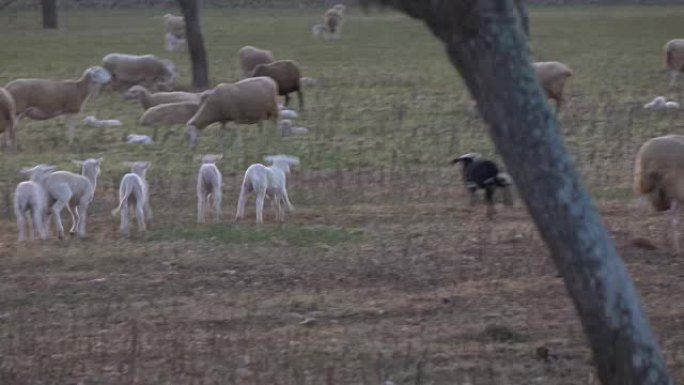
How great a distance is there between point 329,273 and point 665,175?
2.90 m

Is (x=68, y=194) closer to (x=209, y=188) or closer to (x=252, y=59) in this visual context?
(x=209, y=188)

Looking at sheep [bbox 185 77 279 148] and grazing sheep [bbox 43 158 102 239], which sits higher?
grazing sheep [bbox 43 158 102 239]

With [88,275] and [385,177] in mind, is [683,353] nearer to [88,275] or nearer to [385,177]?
[88,275]

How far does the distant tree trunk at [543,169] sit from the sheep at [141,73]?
24707 mm

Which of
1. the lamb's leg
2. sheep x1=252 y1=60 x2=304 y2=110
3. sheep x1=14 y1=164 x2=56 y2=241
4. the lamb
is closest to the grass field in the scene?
the lamb's leg

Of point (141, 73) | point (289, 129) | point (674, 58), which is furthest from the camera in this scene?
point (141, 73)

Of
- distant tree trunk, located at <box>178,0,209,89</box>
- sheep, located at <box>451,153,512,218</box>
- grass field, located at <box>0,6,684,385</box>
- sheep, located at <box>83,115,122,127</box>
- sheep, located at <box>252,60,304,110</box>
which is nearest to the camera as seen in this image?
grass field, located at <box>0,6,684,385</box>

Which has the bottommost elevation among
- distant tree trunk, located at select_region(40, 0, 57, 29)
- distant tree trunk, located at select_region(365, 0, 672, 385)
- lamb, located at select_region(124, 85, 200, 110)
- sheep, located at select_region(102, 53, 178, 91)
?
distant tree trunk, located at select_region(40, 0, 57, 29)

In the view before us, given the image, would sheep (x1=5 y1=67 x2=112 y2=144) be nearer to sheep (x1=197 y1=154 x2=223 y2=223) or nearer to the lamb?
the lamb

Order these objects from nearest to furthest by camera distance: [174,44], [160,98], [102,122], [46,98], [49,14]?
1. [46,98]
2. [102,122]
3. [160,98]
4. [174,44]
5. [49,14]

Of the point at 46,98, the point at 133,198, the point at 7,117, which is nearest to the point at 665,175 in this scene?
the point at 133,198

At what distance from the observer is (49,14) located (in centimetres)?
5378

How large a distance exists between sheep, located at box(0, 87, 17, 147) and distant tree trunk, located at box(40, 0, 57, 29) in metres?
33.7

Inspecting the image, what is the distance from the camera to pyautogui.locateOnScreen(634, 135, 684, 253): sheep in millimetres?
11188
